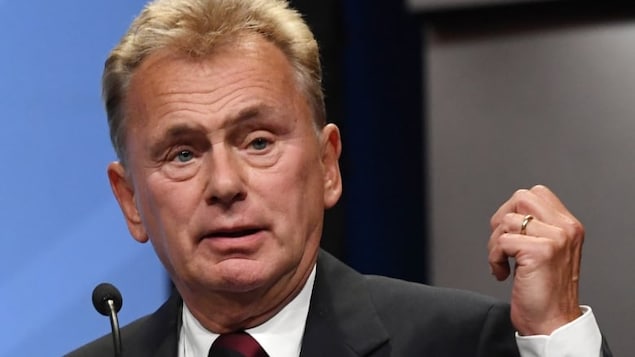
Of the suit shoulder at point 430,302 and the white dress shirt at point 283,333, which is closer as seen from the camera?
the white dress shirt at point 283,333

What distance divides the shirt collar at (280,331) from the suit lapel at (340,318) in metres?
0.02

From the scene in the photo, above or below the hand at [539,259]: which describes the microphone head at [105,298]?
below

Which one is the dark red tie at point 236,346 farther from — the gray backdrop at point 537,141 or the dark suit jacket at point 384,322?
the gray backdrop at point 537,141

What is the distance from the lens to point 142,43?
2.30 metres

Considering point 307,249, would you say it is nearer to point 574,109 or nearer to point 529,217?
point 529,217

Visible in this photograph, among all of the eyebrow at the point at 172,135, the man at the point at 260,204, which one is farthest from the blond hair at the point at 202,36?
the eyebrow at the point at 172,135

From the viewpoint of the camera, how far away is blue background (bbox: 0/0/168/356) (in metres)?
3.31

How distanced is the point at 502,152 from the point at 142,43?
1.24 m

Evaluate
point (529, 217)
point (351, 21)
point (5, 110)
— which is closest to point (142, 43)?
point (529, 217)

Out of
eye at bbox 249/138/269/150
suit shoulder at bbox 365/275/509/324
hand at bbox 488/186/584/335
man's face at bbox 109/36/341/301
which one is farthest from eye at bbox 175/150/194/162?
hand at bbox 488/186/584/335

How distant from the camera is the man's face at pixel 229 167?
2168mm

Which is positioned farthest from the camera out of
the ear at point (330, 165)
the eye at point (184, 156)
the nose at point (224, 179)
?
the ear at point (330, 165)

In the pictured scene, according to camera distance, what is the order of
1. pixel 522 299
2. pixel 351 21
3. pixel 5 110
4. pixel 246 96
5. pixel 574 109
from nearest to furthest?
pixel 522 299 → pixel 246 96 → pixel 574 109 → pixel 5 110 → pixel 351 21

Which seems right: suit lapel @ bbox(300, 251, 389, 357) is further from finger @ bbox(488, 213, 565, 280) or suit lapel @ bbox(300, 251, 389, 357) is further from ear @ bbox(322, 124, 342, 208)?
finger @ bbox(488, 213, 565, 280)
